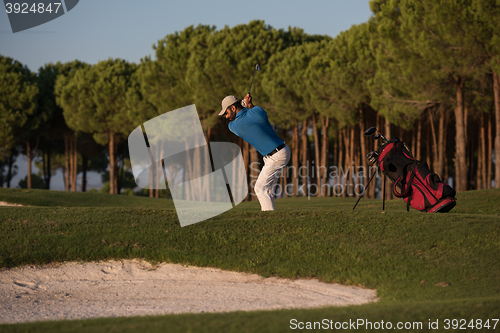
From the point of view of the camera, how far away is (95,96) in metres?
38.2

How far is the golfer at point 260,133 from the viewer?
7797 mm

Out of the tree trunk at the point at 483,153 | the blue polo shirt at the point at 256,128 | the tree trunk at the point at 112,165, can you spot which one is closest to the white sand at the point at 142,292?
the blue polo shirt at the point at 256,128

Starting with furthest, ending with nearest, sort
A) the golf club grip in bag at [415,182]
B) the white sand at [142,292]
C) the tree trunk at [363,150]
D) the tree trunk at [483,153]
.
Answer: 1. the tree trunk at [363,150]
2. the tree trunk at [483,153]
3. the golf club grip in bag at [415,182]
4. the white sand at [142,292]

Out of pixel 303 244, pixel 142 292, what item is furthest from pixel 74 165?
pixel 142 292

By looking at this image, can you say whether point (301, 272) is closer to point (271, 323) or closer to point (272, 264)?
point (272, 264)

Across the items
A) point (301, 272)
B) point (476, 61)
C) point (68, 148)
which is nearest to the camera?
point (301, 272)

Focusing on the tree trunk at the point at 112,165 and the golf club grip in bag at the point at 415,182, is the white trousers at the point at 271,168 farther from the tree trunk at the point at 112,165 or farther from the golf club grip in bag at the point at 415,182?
the tree trunk at the point at 112,165

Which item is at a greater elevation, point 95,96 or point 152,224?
point 95,96

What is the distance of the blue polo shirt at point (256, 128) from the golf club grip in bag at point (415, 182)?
232 centimetres

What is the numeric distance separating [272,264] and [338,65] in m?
22.0

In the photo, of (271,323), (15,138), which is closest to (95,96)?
(15,138)

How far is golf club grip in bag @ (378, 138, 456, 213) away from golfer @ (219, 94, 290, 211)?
2.18 m

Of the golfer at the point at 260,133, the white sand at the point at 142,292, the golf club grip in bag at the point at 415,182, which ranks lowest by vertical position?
the white sand at the point at 142,292

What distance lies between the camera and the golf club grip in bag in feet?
27.8
